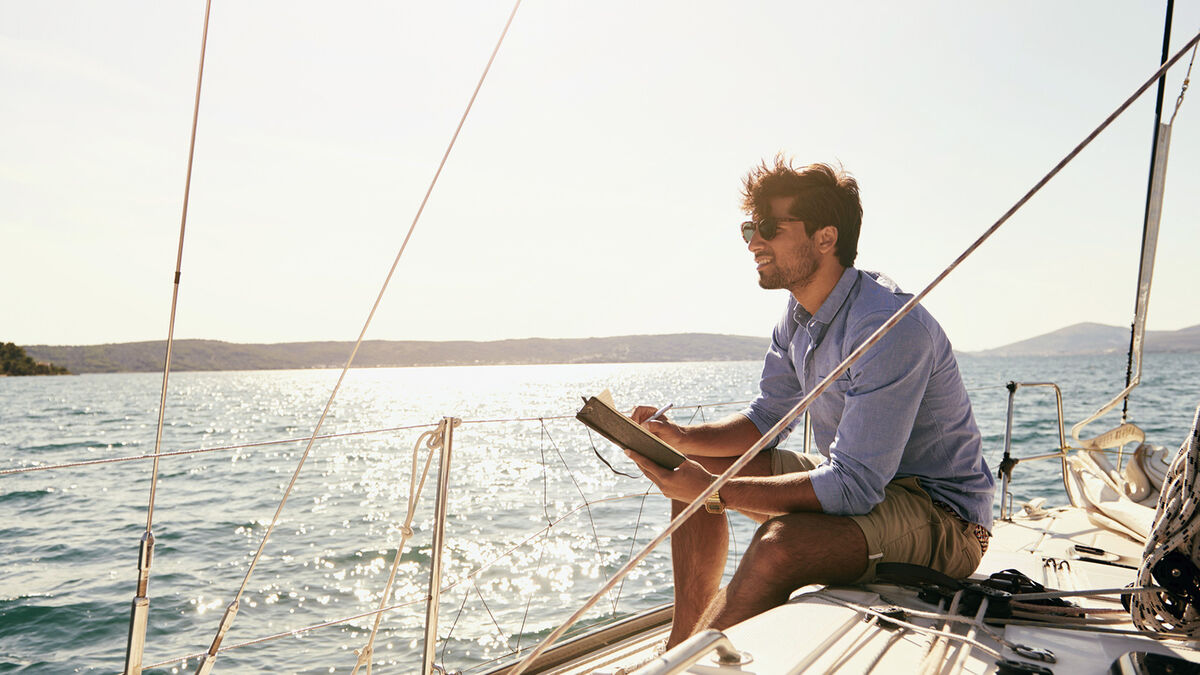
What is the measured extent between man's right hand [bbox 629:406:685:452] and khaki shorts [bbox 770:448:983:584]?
0.60 meters

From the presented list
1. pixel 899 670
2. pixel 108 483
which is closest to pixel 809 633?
pixel 899 670

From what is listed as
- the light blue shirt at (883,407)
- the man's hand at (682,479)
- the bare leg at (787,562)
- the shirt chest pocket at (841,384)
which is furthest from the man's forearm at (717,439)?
the bare leg at (787,562)

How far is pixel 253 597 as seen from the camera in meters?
5.18

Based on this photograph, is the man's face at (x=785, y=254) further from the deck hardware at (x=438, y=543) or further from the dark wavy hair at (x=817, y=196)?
the deck hardware at (x=438, y=543)

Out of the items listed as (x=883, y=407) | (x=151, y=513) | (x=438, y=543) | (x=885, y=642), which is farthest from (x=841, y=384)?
(x=151, y=513)

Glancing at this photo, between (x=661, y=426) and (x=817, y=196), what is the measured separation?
0.73 meters

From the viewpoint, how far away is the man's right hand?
2.02 m

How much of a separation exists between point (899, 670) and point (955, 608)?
290 millimetres

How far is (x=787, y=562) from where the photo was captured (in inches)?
54.6

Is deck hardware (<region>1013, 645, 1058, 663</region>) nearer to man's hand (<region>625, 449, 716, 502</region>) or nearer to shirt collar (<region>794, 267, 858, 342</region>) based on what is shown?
man's hand (<region>625, 449, 716, 502</region>)

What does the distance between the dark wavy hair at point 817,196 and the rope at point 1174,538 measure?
0.82 m

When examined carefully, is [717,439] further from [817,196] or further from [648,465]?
[817,196]

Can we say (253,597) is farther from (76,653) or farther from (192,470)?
(192,470)

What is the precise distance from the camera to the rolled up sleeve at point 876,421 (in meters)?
1.46
